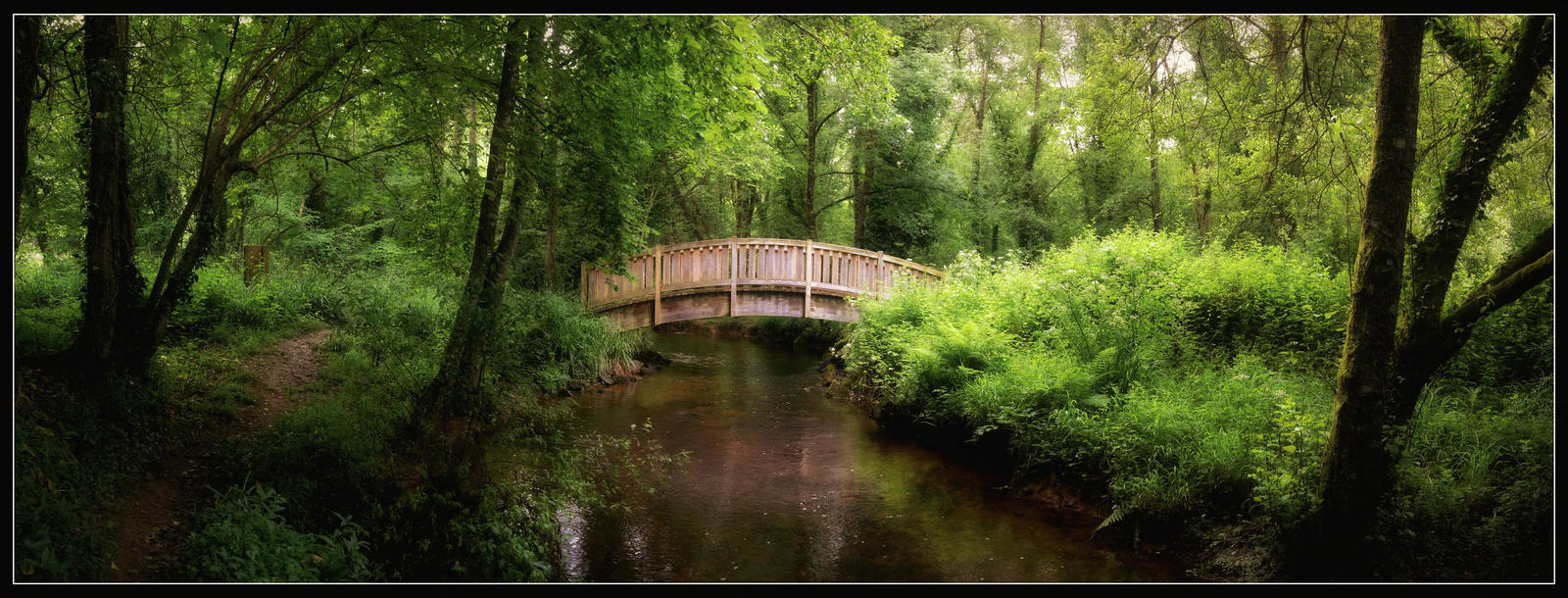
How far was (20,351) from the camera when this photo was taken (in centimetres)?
545

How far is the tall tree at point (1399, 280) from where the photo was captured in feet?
14.3

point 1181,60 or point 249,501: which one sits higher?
point 1181,60

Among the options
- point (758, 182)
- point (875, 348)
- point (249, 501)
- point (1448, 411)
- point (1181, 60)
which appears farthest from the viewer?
point (758, 182)

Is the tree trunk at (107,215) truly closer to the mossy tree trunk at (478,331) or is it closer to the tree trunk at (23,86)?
the tree trunk at (23,86)

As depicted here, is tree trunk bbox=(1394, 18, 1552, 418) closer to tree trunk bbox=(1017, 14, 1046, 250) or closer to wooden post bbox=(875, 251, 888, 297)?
wooden post bbox=(875, 251, 888, 297)

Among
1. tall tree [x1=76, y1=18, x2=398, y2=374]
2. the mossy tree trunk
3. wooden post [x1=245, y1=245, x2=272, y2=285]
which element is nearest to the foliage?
the mossy tree trunk

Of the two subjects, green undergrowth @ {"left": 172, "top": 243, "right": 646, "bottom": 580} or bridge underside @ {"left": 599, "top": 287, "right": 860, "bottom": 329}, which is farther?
bridge underside @ {"left": 599, "top": 287, "right": 860, "bottom": 329}

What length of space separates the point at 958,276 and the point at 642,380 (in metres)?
5.67

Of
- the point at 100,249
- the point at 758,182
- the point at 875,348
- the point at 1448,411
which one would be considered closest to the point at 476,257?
the point at 100,249

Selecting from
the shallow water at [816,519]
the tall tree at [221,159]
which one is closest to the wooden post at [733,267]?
the shallow water at [816,519]

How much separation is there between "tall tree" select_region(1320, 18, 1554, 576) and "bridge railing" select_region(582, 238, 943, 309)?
386 inches

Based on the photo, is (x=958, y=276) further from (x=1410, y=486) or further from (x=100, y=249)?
(x=100, y=249)

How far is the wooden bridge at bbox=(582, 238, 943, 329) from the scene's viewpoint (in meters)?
14.0

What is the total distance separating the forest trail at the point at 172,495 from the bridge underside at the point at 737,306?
6.83 m
